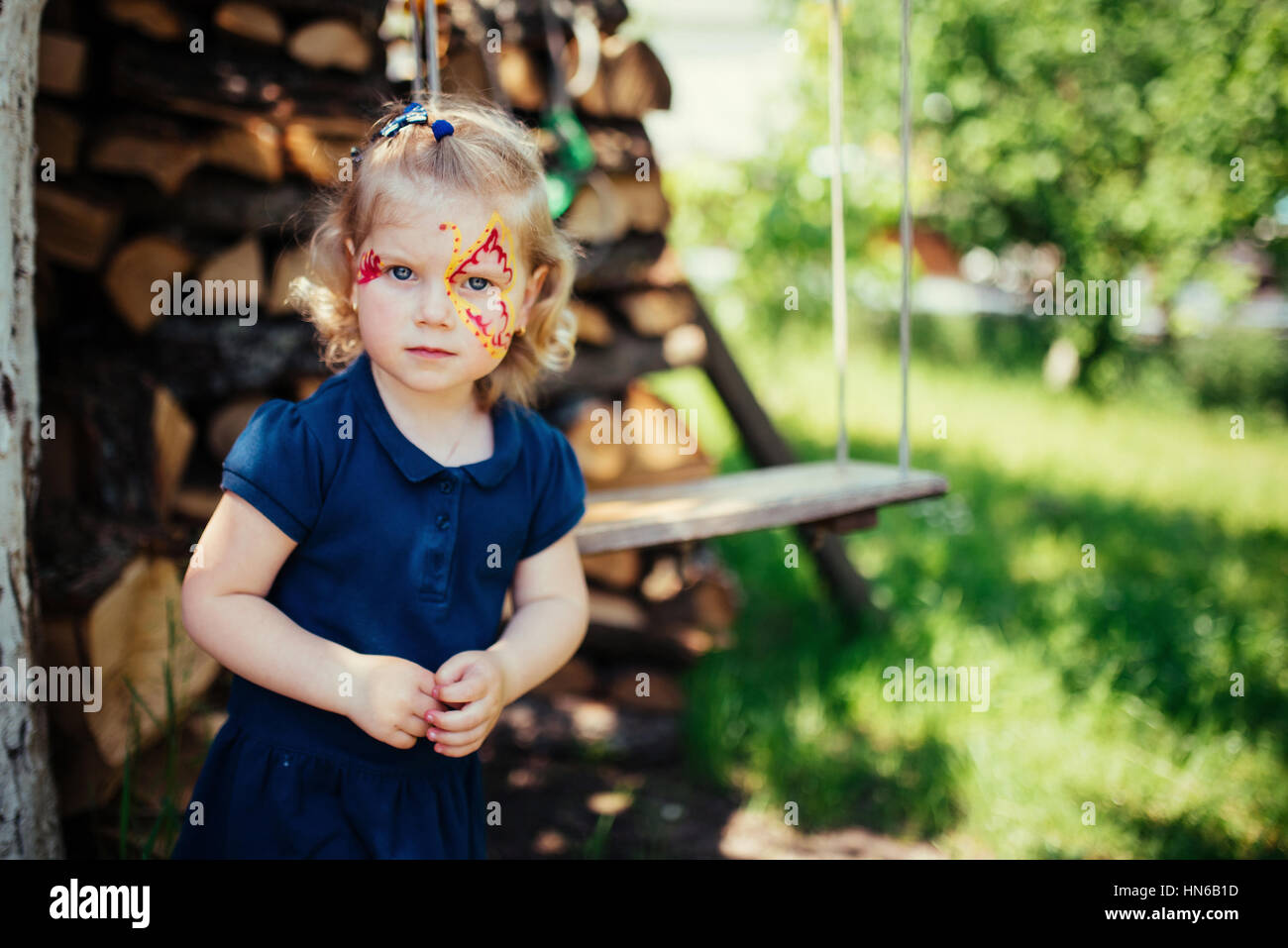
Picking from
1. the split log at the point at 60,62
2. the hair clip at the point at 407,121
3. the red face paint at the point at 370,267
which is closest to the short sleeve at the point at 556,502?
the red face paint at the point at 370,267

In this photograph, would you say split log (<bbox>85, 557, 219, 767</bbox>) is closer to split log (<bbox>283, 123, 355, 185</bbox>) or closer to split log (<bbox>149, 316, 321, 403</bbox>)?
split log (<bbox>149, 316, 321, 403</bbox>)

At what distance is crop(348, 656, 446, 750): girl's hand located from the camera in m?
1.27

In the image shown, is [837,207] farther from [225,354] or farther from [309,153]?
[225,354]

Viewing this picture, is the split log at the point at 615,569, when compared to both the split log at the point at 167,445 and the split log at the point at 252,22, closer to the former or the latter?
the split log at the point at 167,445

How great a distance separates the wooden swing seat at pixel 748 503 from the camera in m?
1.85

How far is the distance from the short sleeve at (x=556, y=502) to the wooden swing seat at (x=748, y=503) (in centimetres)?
18

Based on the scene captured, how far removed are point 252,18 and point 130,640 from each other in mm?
1364

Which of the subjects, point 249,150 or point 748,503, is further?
point 249,150

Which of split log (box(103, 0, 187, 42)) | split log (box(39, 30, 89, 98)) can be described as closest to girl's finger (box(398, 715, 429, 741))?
split log (box(39, 30, 89, 98))

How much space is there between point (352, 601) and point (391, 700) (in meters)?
0.16

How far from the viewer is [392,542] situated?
53.6 inches

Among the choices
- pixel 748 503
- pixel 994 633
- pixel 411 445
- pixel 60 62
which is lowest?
pixel 994 633

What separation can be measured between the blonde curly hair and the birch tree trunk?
0.39 metres

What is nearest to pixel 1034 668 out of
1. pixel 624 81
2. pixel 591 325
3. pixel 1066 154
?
pixel 591 325
